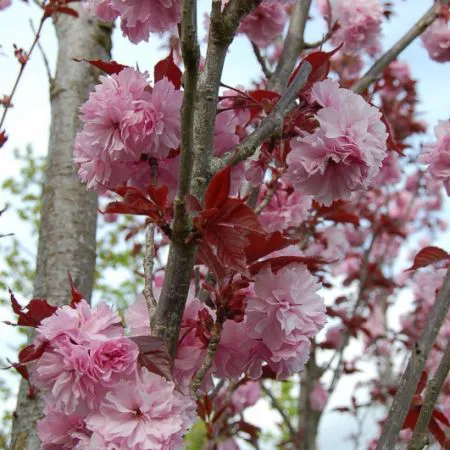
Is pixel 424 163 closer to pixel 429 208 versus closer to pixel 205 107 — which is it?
pixel 205 107

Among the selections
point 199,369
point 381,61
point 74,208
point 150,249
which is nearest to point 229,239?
point 199,369

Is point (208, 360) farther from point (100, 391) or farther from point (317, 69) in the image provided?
point (317, 69)

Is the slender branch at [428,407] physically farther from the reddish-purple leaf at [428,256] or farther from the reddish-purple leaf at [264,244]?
the reddish-purple leaf at [264,244]

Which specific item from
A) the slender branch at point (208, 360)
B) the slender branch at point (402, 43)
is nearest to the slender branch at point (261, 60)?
the slender branch at point (402, 43)

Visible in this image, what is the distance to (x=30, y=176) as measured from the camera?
10.2 metres

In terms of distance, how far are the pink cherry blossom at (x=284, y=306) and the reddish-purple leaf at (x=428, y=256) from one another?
61 centimetres

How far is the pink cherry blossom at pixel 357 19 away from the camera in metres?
2.70

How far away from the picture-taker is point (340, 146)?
3.75 feet

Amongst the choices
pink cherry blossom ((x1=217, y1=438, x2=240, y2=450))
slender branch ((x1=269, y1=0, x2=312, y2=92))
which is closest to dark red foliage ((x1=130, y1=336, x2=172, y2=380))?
slender branch ((x1=269, y1=0, x2=312, y2=92))

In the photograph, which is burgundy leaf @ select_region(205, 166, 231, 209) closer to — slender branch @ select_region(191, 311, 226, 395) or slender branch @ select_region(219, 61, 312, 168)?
slender branch @ select_region(219, 61, 312, 168)

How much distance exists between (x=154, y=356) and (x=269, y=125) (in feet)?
1.49

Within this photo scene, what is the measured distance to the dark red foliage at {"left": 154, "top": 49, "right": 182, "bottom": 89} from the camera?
4.00ft

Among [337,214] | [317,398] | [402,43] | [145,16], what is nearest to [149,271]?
[145,16]

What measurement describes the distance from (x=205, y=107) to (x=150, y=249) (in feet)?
1.21
